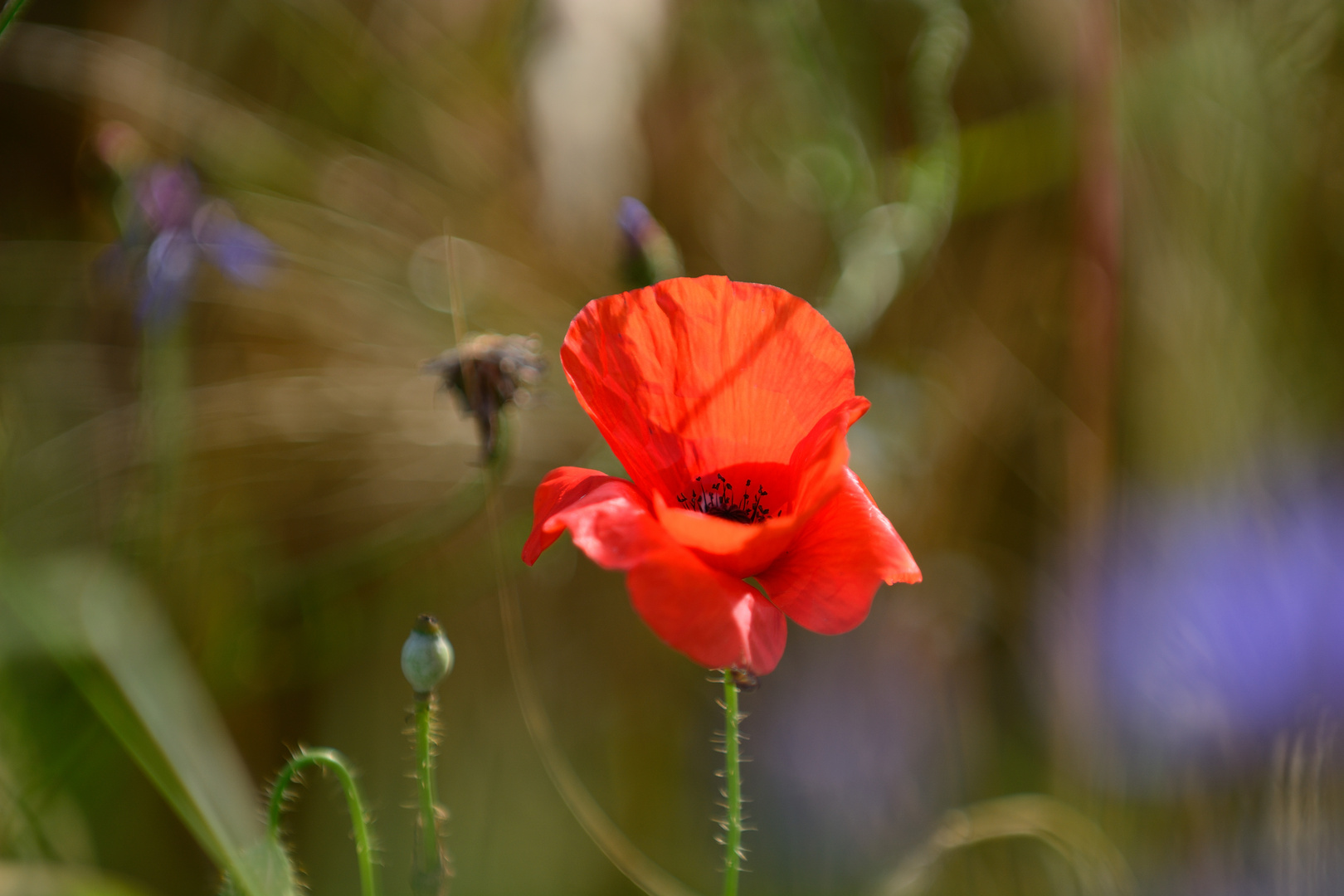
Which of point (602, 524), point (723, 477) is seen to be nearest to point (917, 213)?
point (723, 477)

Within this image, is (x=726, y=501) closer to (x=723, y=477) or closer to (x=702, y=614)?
(x=723, y=477)

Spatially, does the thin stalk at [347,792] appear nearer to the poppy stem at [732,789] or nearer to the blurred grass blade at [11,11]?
the poppy stem at [732,789]

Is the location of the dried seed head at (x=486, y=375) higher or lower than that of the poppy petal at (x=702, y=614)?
higher

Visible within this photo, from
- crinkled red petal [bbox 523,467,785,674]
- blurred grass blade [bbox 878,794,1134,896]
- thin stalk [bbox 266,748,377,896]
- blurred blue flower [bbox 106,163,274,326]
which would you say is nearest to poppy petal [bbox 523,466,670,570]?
crinkled red petal [bbox 523,467,785,674]

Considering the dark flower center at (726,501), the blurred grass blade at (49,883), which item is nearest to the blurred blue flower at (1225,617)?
the dark flower center at (726,501)

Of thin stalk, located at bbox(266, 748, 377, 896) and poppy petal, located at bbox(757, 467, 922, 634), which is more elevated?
poppy petal, located at bbox(757, 467, 922, 634)

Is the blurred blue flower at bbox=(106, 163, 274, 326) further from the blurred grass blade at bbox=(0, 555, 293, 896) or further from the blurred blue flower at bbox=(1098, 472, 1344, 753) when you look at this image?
the blurred blue flower at bbox=(1098, 472, 1344, 753)
